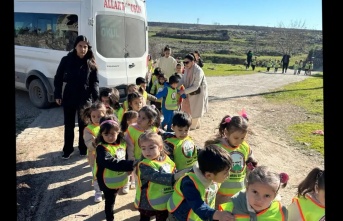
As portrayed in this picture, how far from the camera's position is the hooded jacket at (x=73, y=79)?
5035 millimetres

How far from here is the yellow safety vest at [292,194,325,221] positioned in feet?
6.85

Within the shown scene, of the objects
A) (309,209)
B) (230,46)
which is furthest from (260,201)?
(230,46)

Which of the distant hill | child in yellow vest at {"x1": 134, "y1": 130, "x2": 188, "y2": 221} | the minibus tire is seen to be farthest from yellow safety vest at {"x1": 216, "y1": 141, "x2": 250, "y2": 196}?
the distant hill

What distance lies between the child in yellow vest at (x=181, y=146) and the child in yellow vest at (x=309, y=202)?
1.21 m

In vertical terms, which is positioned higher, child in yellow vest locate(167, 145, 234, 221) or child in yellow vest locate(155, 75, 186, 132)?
child in yellow vest locate(155, 75, 186, 132)

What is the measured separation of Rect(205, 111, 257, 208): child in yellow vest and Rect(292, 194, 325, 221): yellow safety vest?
35.9 inches

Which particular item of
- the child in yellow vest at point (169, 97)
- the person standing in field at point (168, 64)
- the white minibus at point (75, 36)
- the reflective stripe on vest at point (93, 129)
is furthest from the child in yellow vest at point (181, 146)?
the person standing in field at point (168, 64)

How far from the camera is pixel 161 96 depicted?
6605mm

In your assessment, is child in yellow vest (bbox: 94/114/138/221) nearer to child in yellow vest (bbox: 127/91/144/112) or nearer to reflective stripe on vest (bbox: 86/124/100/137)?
reflective stripe on vest (bbox: 86/124/100/137)

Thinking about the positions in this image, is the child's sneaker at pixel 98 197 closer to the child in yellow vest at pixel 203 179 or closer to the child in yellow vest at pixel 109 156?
the child in yellow vest at pixel 109 156

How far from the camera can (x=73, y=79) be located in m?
5.07
